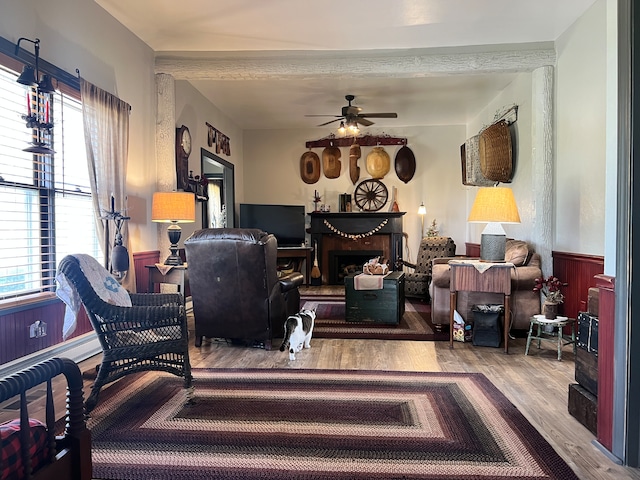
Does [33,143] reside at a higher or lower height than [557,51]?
lower

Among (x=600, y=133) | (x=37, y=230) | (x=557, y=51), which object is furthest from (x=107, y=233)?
(x=557, y=51)

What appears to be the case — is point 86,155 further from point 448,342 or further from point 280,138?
point 280,138

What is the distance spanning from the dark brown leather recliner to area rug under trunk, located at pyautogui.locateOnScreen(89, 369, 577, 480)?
61 centimetres

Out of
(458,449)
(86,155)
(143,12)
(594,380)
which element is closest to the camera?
(458,449)

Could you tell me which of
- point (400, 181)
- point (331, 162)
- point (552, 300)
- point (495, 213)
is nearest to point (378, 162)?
point (400, 181)

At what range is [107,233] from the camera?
12.2 ft

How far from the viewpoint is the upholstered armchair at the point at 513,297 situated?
407 cm

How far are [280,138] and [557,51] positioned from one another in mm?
4972

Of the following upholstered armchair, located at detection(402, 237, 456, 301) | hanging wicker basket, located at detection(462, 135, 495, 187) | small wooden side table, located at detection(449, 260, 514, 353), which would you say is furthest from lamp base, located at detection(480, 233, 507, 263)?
hanging wicker basket, located at detection(462, 135, 495, 187)

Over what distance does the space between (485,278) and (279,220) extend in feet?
15.2

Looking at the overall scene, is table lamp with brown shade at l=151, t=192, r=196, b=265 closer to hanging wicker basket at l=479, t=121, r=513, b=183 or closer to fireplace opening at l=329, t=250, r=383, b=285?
hanging wicker basket at l=479, t=121, r=513, b=183

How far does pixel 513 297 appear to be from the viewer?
162 inches

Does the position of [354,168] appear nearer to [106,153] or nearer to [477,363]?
[106,153]

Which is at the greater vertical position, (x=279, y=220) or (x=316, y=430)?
(x=279, y=220)
